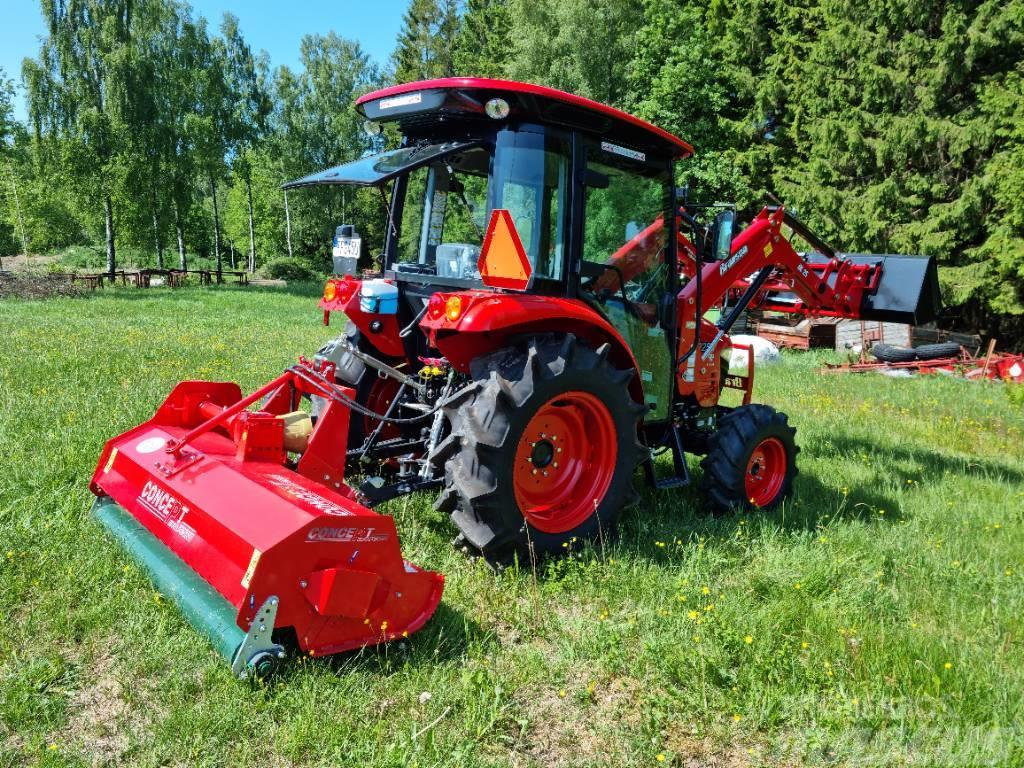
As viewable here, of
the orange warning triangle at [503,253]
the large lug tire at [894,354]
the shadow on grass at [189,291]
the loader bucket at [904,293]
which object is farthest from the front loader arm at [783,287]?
the shadow on grass at [189,291]

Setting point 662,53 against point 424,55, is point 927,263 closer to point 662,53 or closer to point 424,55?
point 662,53

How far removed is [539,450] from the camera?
13.0 feet

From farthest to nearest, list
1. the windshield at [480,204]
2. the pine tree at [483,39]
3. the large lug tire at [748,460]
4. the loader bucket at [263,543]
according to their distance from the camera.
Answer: the pine tree at [483,39] < the large lug tire at [748,460] < the windshield at [480,204] < the loader bucket at [263,543]

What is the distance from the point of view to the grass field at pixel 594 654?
2.59 metres

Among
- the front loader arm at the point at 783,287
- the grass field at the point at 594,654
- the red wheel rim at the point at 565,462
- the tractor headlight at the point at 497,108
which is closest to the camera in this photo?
the grass field at the point at 594,654

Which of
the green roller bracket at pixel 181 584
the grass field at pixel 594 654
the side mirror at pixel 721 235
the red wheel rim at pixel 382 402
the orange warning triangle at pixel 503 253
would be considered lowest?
the grass field at pixel 594 654

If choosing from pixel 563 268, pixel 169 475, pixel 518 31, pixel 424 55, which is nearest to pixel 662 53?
pixel 518 31

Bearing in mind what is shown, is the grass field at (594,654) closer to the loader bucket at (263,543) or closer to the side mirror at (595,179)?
the loader bucket at (263,543)

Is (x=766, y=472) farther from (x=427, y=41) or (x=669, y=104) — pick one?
(x=427, y=41)

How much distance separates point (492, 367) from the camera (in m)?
3.70

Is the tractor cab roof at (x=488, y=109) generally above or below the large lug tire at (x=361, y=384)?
above

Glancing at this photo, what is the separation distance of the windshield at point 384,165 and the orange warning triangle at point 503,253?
0.55 metres

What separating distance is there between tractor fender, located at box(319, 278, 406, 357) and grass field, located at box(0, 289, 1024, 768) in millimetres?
1033

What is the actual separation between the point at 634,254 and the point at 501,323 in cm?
144
